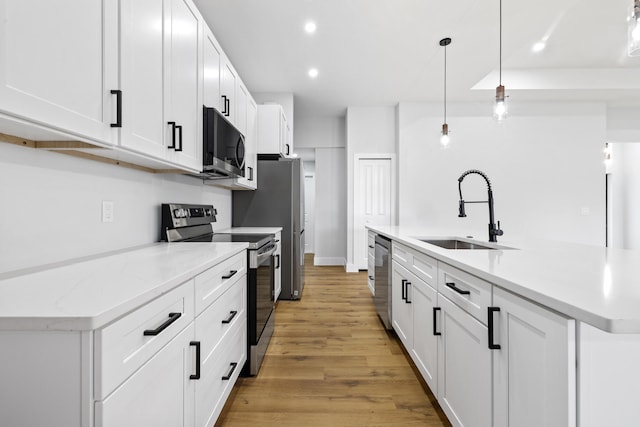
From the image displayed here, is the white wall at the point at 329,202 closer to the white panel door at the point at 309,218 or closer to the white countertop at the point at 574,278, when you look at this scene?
the white panel door at the point at 309,218

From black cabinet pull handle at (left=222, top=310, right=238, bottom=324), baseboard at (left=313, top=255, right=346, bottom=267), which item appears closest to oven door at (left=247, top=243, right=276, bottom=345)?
black cabinet pull handle at (left=222, top=310, right=238, bottom=324)

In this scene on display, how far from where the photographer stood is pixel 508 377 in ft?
3.15

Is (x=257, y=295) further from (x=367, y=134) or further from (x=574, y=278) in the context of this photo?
(x=367, y=134)

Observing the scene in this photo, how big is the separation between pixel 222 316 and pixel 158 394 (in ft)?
1.95

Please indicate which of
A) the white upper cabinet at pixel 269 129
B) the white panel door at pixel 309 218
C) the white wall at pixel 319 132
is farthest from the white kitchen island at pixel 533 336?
the white panel door at pixel 309 218

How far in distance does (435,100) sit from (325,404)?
5011mm

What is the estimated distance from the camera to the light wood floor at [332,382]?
5.23ft

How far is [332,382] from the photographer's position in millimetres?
1924

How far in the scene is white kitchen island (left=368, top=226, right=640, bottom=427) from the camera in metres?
0.70

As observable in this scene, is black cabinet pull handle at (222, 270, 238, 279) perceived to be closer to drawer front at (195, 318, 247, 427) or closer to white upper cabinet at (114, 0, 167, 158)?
drawer front at (195, 318, 247, 427)

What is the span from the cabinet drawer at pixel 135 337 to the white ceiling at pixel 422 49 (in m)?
2.80

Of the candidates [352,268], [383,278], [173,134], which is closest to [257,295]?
[173,134]

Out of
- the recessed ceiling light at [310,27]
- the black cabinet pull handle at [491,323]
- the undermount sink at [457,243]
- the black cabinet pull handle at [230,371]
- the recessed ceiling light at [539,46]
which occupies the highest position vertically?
the recessed ceiling light at [539,46]

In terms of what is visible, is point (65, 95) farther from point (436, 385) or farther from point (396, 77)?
point (396, 77)
